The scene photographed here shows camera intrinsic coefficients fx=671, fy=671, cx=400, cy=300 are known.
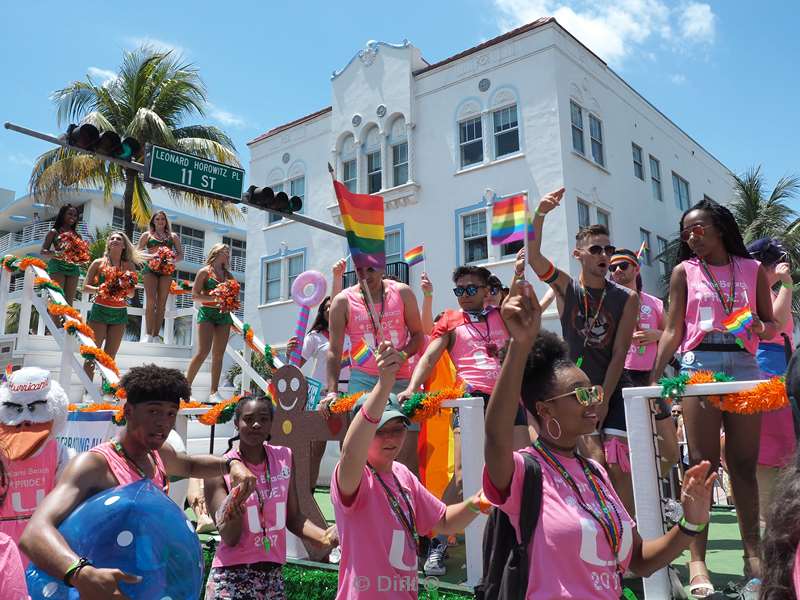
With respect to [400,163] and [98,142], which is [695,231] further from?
[400,163]

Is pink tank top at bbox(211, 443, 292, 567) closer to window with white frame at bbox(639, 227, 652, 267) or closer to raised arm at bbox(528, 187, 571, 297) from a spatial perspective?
raised arm at bbox(528, 187, 571, 297)

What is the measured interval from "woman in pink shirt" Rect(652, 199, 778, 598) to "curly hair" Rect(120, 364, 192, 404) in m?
2.67

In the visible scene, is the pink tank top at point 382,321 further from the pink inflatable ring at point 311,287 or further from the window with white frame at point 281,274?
the window with white frame at point 281,274

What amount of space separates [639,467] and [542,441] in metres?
1.48

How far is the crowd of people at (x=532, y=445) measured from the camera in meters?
2.13

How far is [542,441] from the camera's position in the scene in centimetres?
236

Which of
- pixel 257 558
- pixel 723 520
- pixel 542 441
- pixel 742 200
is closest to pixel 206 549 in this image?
pixel 257 558

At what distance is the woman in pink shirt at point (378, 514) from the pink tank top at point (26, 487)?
1.95 metres

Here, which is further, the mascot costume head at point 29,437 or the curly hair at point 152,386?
the mascot costume head at point 29,437

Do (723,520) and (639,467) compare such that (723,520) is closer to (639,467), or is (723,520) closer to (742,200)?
(639,467)

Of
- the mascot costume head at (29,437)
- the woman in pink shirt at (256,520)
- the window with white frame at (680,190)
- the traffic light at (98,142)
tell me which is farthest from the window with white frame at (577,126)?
the mascot costume head at (29,437)

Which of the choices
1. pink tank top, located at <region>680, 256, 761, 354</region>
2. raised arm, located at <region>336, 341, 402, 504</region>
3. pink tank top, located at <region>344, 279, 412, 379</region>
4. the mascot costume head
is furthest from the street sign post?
raised arm, located at <region>336, 341, 402, 504</region>

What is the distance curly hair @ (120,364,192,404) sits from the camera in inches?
115

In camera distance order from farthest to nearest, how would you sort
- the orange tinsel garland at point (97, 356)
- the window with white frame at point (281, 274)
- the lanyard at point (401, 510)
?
1. the window with white frame at point (281, 274)
2. the orange tinsel garland at point (97, 356)
3. the lanyard at point (401, 510)
